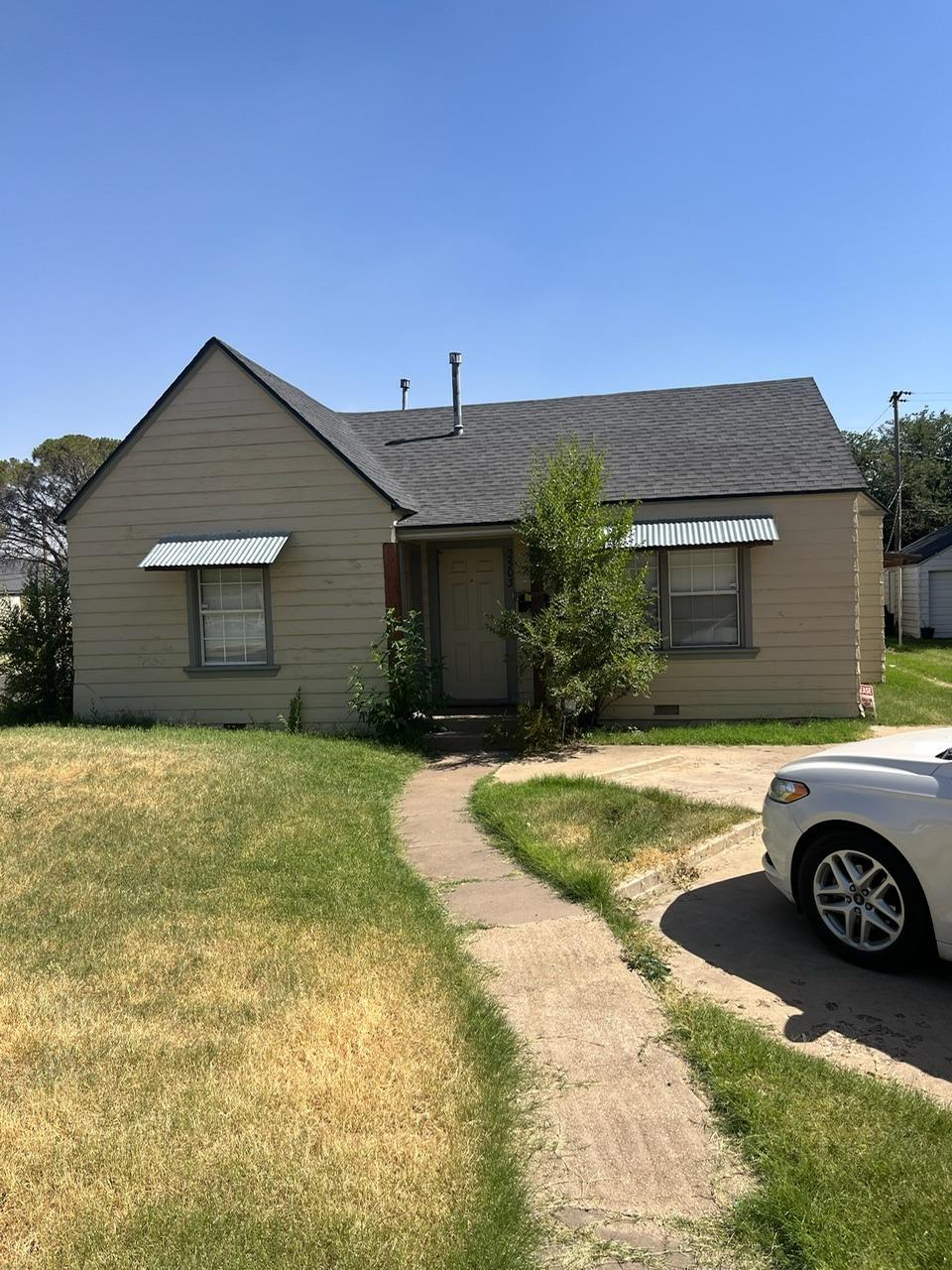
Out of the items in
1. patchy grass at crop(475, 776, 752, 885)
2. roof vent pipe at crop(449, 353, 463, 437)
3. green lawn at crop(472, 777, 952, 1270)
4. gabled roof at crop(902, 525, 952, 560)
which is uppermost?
roof vent pipe at crop(449, 353, 463, 437)

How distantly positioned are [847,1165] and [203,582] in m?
11.5

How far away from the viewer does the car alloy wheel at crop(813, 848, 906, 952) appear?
4.54 meters

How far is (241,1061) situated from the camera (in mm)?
3707

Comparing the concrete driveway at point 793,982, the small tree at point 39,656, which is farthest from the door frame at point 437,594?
the concrete driveway at point 793,982

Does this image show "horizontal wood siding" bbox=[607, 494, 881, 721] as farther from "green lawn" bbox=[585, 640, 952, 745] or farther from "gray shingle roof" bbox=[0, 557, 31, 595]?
"gray shingle roof" bbox=[0, 557, 31, 595]

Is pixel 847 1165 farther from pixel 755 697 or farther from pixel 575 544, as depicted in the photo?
pixel 755 697

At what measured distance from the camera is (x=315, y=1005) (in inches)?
164

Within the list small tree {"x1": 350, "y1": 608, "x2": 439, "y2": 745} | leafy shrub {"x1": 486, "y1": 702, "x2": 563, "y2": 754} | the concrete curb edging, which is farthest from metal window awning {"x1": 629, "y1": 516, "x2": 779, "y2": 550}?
the concrete curb edging

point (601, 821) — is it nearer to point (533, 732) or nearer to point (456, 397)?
point (533, 732)

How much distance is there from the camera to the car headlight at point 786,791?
16.3 feet

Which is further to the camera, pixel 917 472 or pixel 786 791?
pixel 917 472

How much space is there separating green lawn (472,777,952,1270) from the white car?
3.10 feet

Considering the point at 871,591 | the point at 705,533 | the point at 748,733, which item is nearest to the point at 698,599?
the point at 705,533

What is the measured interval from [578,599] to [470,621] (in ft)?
11.4
